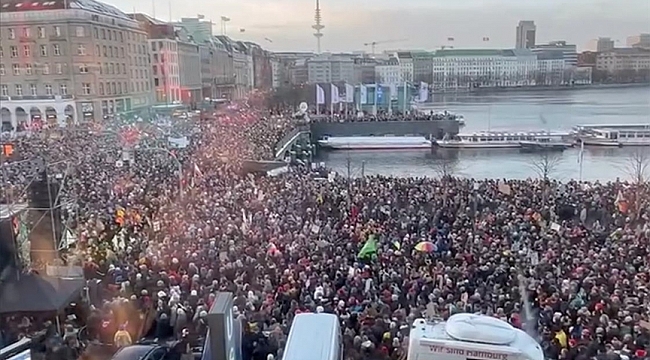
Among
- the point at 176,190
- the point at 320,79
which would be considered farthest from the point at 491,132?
the point at 176,190

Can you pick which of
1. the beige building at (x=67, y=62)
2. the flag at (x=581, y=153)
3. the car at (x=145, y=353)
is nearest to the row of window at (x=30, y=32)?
the beige building at (x=67, y=62)

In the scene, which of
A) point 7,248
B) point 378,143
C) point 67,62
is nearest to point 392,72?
point 378,143

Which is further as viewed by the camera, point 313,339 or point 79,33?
point 79,33

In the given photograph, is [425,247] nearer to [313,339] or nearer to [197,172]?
[313,339]

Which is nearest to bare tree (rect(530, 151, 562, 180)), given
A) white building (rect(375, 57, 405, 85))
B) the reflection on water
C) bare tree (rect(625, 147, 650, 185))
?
the reflection on water

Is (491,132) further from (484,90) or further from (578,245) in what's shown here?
(578,245)

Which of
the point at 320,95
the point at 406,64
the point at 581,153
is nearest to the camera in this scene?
the point at 581,153

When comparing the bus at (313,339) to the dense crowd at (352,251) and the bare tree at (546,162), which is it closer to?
the dense crowd at (352,251)
